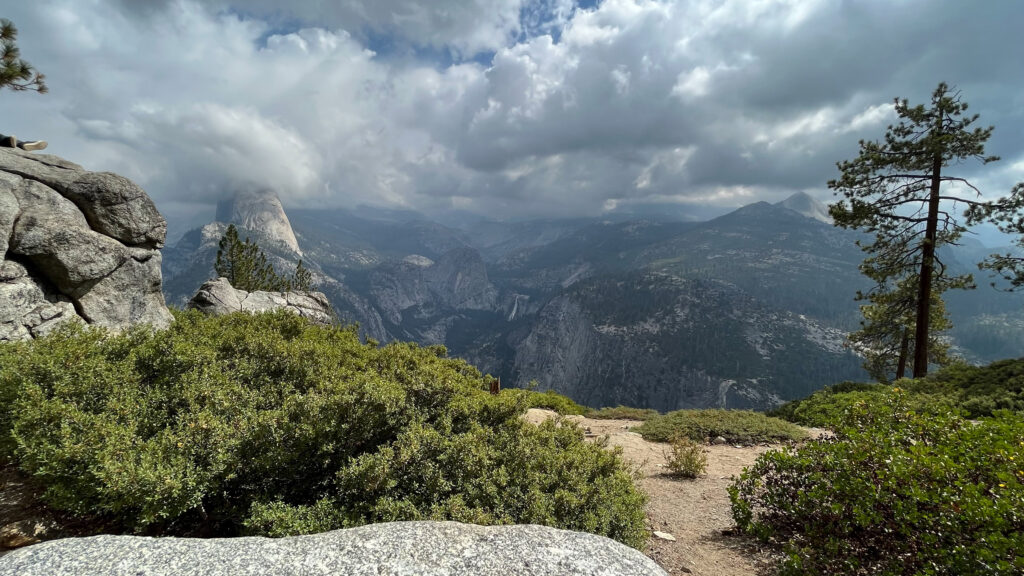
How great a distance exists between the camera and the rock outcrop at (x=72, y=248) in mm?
11461

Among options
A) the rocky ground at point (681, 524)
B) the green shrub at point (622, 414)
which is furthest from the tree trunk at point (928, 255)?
the rocky ground at point (681, 524)

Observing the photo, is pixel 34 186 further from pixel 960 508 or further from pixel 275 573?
pixel 960 508

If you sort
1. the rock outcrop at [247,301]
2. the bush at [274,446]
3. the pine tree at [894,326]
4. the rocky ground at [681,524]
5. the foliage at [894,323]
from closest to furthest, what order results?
1. the bush at [274,446]
2. the rocky ground at [681,524]
3. the foliage at [894,323]
4. the pine tree at [894,326]
5. the rock outcrop at [247,301]

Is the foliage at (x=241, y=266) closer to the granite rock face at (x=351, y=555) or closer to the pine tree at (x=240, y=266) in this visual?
the pine tree at (x=240, y=266)

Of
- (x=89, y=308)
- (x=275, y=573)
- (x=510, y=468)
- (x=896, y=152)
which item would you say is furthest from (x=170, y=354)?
(x=896, y=152)

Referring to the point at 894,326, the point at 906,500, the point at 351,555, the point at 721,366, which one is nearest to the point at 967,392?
the point at 894,326

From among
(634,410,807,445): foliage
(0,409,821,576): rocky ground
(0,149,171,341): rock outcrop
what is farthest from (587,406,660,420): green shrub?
(0,149,171,341): rock outcrop

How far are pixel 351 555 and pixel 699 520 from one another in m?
7.19

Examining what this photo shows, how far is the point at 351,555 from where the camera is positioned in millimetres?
3631

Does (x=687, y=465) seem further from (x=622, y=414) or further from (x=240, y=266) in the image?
(x=240, y=266)

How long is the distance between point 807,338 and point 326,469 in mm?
232456

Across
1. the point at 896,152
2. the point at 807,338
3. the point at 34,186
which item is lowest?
the point at 807,338

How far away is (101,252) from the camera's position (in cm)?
1330

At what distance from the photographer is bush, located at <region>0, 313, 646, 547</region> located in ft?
14.9
